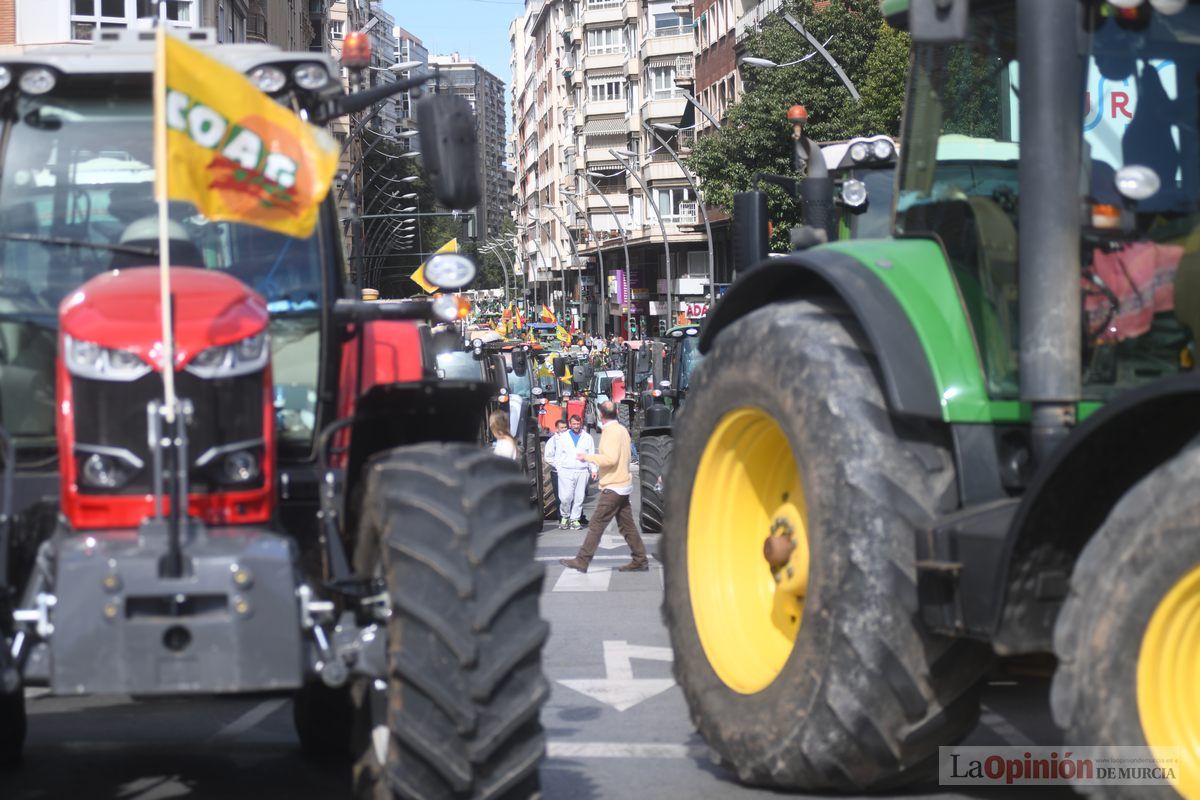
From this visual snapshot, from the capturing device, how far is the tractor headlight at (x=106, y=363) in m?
5.60

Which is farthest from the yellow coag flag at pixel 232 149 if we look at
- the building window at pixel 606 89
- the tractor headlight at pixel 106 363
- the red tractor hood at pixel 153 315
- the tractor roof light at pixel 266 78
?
the building window at pixel 606 89

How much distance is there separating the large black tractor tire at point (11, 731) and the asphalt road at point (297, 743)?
8cm

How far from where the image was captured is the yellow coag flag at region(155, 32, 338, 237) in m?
5.19

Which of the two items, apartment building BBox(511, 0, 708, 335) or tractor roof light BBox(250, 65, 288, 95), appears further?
apartment building BBox(511, 0, 708, 335)

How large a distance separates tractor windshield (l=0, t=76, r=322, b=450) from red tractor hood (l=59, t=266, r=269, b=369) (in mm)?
603

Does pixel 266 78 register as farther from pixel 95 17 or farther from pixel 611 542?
pixel 95 17

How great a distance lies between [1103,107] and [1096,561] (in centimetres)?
157

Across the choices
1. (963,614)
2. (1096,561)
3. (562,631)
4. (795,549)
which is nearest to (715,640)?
(795,549)

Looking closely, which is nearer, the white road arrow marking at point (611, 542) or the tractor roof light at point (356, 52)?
the tractor roof light at point (356, 52)

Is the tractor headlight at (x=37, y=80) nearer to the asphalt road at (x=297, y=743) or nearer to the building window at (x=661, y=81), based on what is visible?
the asphalt road at (x=297, y=743)

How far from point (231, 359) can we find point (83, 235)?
1.25 metres

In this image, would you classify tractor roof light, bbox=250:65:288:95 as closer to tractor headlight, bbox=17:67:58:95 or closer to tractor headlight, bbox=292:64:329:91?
tractor headlight, bbox=292:64:329:91

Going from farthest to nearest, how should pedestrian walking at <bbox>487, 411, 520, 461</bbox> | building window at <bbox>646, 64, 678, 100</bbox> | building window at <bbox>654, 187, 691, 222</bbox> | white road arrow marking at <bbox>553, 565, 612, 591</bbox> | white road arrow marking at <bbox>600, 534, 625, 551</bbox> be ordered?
building window at <bbox>646, 64, 678, 100</bbox> → building window at <bbox>654, 187, 691, 222</bbox> → white road arrow marking at <bbox>600, 534, 625, 551</bbox> → pedestrian walking at <bbox>487, 411, 520, 461</bbox> → white road arrow marking at <bbox>553, 565, 612, 591</bbox>

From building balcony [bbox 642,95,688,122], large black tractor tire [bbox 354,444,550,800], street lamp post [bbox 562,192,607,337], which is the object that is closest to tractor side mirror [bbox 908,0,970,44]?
large black tractor tire [bbox 354,444,550,800]
